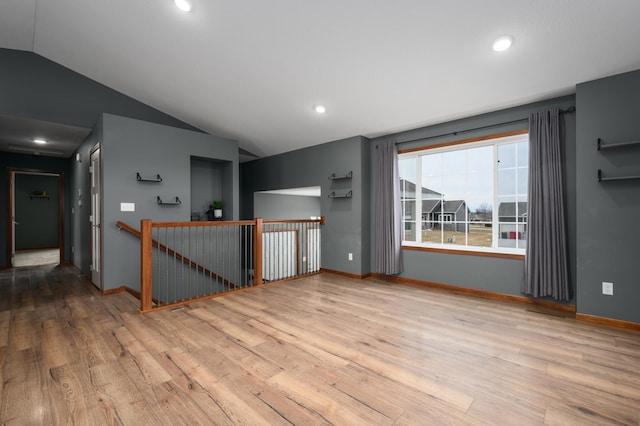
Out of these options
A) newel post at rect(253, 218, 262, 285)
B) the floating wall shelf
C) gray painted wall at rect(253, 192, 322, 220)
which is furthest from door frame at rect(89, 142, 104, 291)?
the floating wall shelf

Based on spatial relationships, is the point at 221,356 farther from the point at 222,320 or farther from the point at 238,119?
the point at 238,119

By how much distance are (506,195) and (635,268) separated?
135 centimetres

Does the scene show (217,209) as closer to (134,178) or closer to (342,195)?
(134,178)

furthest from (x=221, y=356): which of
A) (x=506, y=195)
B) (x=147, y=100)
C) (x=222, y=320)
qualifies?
(x=147, y=100)

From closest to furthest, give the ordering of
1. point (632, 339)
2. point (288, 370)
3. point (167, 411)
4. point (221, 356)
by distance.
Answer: point (167, 411)
point (288, 370)
point (221, 356)
point (632, 339)

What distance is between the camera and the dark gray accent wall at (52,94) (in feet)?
12.7

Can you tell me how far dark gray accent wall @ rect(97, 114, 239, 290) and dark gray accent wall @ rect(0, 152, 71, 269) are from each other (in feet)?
11.5

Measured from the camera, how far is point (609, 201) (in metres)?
2.78

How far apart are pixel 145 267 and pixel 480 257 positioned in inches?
159

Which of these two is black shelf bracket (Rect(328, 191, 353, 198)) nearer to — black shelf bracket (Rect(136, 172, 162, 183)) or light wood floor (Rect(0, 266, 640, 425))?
light wood floor (Rect(0, 266, 640, 425))

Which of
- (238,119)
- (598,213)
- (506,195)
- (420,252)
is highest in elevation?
(238,119)

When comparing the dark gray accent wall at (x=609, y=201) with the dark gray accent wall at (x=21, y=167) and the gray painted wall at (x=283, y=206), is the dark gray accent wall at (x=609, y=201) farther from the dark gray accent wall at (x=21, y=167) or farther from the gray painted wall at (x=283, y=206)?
the dark gray accent wall at (x=21, y=167)

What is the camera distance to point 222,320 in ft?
9.44

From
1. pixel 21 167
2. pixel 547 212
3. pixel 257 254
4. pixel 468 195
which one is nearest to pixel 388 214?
pixel 468 195
